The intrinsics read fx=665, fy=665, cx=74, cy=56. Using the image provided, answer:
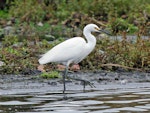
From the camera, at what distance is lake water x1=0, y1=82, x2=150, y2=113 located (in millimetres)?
10430

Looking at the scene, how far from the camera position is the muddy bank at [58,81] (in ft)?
42.2

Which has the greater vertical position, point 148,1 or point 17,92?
point 148,1

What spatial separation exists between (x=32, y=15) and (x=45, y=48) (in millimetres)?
8524

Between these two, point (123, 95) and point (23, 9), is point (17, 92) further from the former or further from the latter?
point (23, 9)

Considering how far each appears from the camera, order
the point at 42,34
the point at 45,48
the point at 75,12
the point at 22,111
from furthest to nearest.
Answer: the point at 75,12 → the point at 42,34 → the point at 45,48 → the point at 22,111

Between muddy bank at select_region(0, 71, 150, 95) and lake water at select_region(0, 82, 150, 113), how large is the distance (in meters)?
0.02

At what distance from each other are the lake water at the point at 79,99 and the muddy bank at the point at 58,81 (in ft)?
0.06

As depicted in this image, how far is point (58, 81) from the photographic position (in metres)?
13.8

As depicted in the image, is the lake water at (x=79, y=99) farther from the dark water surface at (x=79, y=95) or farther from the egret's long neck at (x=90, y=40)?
the egret's long neck at (x=90, y=40)

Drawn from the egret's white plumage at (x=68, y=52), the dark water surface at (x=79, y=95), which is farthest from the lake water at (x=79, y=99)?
the egret's white plumage at (x=68, y=52)

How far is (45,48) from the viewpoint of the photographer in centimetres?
1648

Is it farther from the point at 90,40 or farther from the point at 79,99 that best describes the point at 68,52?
the point at 79,99

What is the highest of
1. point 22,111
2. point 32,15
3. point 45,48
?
point 32,15

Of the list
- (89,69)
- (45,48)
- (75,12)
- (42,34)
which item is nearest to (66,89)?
(89,69)
